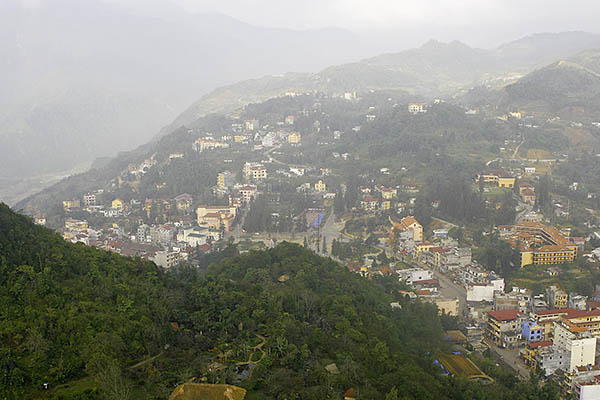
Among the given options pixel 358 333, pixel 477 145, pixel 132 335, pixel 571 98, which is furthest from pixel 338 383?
pixel 571 98

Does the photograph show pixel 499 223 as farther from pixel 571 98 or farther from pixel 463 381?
pixel 571 98

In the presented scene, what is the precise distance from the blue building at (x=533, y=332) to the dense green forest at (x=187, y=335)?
3645mm

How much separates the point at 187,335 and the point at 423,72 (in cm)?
11554

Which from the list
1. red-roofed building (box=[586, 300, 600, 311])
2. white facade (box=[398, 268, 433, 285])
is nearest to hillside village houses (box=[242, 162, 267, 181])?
white facade (box=[398, 268, 433, 285])

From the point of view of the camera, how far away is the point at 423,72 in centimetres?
12138

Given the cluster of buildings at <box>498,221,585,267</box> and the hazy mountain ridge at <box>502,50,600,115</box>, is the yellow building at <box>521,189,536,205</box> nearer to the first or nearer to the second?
the cluster of buildings at <box>498,221,585,267</box>

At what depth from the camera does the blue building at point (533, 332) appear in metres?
20.5

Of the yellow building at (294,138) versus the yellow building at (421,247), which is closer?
the yellow building at (421,247)

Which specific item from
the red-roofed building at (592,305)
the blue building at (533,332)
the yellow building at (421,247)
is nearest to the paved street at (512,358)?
the blue building at (533,332)

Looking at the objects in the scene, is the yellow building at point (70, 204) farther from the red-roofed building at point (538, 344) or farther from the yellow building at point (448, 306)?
the red-roofed building at point (538, 344)

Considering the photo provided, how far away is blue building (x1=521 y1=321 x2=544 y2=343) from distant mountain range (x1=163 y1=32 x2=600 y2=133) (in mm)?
69792

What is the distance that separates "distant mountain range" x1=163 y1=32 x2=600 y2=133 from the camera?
3639 inches

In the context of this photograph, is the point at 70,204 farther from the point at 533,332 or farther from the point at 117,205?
the point at 533,332

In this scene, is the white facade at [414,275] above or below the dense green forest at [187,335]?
below
